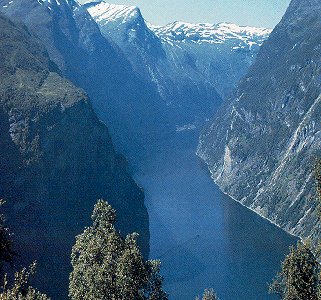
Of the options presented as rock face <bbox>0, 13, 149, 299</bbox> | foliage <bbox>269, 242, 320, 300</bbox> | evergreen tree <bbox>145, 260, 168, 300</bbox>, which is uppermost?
evergreen tree <bbox>145, 260, 168, 300</bbox>

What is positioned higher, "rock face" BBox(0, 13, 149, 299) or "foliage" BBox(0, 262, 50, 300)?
"foliage" BBox(0, 262, 50, 300)

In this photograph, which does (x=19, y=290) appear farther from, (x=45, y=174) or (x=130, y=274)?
(x=45, y=174)

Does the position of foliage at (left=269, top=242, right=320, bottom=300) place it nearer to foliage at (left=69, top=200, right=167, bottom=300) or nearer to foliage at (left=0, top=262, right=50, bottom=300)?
foliage at (left=69, top=200, right=167, bottom=300)

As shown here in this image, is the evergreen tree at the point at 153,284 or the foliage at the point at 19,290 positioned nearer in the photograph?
the foliage at the point at 19,290

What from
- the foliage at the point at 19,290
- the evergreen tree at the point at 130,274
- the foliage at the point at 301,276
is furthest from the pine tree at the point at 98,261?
the foliage at the point at 301,276

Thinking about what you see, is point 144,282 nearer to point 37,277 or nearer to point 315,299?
point 315,299

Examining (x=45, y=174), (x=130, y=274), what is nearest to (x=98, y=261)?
(x=130, y=274)

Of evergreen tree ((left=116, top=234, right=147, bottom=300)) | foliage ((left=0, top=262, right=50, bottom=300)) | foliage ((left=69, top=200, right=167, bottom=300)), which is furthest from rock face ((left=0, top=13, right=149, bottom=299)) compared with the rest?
foliage ((left=0, top=262, right=50, bottom=300))

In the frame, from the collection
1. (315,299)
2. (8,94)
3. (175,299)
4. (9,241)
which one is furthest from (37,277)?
(9,241)

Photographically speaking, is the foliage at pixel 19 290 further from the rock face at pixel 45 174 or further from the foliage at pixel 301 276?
the rock face at pixel 45 174
